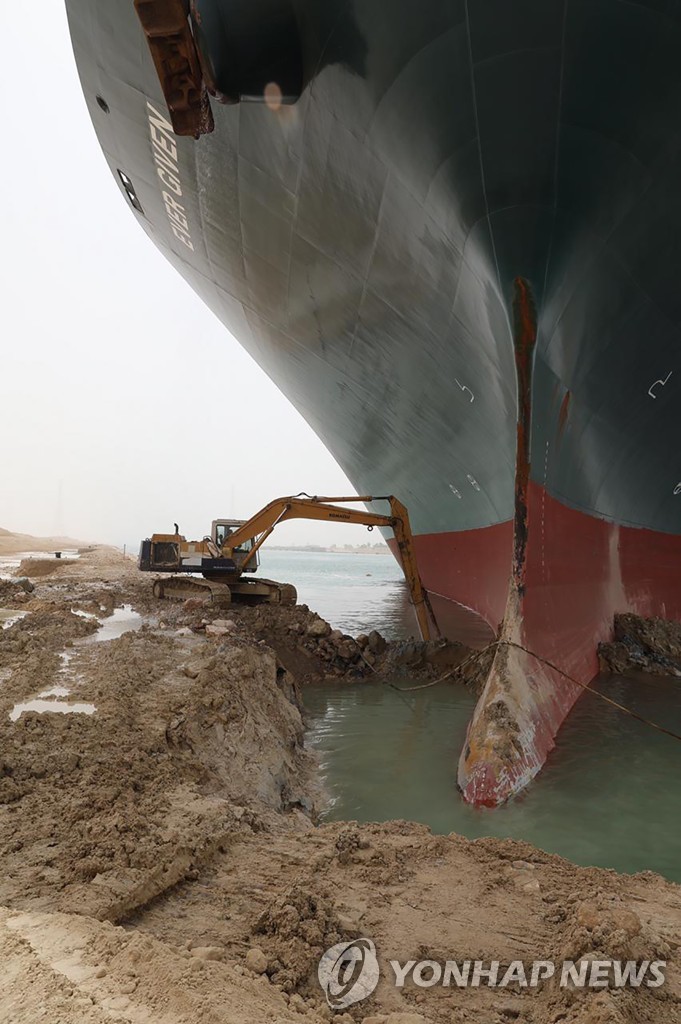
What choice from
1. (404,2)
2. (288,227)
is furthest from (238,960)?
(288,227)

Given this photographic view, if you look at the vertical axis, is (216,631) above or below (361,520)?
below

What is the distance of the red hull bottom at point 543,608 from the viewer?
419 cm

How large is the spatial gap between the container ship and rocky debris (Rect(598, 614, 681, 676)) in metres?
0.33

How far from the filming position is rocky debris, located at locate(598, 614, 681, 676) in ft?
23.8

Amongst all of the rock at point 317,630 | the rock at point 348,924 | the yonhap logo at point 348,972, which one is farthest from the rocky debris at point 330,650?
the yonhap logo at point 348,972

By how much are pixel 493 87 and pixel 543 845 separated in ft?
15.7

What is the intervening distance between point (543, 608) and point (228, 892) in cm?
422

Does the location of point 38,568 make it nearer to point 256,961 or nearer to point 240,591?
point 240,591

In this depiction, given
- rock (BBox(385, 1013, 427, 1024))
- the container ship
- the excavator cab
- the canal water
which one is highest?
the container ship

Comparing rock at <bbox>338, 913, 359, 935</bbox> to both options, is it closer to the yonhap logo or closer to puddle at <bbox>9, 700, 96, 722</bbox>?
the yonhap logo

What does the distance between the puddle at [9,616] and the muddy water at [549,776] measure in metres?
4.02

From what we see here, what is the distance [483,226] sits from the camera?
4.34 meters

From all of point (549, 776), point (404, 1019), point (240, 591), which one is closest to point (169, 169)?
point (240, 591)

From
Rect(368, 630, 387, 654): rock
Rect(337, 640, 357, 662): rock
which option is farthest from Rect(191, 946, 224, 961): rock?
Rect(368, 630, 387, 654): rock
